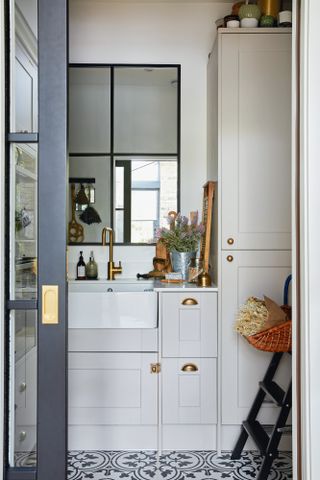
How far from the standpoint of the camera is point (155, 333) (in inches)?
105

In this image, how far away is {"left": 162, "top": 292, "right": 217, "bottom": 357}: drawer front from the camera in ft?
8.69

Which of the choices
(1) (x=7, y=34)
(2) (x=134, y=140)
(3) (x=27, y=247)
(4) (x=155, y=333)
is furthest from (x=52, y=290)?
(2) (x=134, y=140)

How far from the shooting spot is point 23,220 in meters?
1.36

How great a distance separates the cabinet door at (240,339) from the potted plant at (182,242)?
0.30m

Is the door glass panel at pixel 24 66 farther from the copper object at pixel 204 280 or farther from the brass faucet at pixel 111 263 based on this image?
the brass faucet at pixel 111 263

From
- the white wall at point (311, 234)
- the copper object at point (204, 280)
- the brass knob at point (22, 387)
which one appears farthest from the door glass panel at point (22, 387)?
the copper object at point (204, 280)

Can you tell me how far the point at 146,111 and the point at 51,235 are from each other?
2.05 m

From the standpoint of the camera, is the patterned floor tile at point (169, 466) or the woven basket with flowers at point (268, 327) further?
the patterned floor tile at point (169, 466)

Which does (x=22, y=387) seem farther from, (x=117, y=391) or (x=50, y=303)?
(x=117, y=391)

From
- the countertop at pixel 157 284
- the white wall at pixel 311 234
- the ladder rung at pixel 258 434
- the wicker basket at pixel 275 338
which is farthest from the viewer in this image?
the countertop at pixel 157 284

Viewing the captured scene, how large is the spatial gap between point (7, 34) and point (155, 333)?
180 centimetres

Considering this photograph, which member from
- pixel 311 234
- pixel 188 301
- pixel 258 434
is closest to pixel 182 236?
pixel 188 301

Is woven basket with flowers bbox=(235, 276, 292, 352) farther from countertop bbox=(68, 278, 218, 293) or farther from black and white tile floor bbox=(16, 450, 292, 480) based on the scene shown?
black and white tile floor bbox=(16, 450, 292, 480)

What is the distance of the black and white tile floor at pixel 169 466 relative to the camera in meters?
2.42
